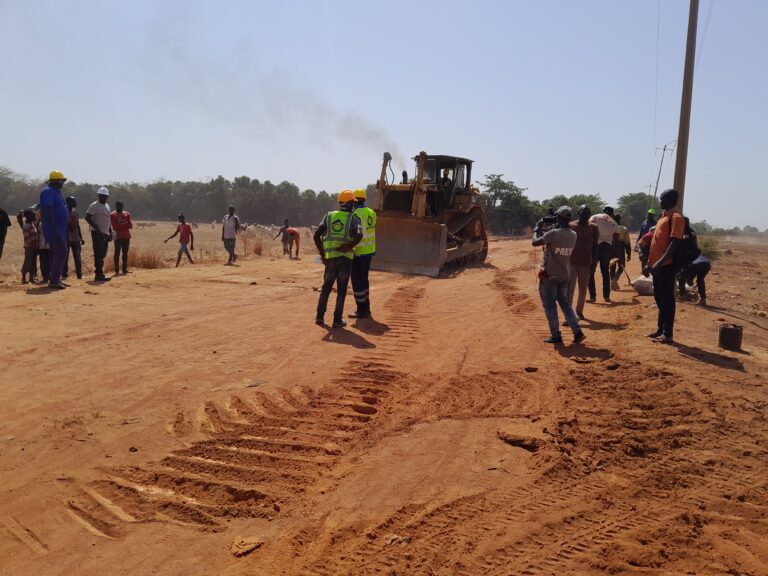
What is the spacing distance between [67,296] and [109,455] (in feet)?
22.4

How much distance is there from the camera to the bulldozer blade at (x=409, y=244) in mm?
15820

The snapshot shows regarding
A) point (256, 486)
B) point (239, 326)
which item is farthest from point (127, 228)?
point (256, 486)

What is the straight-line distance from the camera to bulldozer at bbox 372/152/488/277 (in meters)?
16.0

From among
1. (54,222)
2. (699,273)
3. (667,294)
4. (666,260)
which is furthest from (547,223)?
(54,222)

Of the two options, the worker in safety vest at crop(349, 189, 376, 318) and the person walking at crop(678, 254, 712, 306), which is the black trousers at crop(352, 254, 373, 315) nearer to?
the worker in safety vest at crop(349, 189, 376, 318)

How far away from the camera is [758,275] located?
69.9 feet

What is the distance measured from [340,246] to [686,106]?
25.1 ft

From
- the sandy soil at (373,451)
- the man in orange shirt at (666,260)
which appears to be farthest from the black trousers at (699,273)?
the man in orange shirt at (666,260)

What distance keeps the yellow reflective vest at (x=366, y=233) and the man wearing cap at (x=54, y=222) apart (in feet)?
18.4

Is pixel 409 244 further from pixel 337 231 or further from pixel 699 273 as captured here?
pixel 337 231

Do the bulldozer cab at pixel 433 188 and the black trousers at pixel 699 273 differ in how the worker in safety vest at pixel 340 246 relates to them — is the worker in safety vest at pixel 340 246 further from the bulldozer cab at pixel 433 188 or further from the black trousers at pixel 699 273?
the bulldozer cab at pixel 433 188

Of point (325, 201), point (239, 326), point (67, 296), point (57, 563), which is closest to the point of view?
point (57, 563)

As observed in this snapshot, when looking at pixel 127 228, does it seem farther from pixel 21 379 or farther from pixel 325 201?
pixel 325 201

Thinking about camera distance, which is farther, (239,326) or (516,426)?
(239,326)
